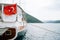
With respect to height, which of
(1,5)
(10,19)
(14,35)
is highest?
(1,5)

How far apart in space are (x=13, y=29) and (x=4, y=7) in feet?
1.52

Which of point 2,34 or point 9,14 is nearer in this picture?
point 2,34

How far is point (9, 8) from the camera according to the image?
3.67 metres

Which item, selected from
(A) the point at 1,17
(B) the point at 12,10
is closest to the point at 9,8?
(B) the point at 12,10

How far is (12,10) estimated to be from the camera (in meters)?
3.68

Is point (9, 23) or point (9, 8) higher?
point (9, 8)

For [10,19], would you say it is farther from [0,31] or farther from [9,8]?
[0,31]

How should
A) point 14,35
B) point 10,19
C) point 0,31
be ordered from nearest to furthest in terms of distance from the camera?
1. point 0,31
2. point 14,35
3. point 10,19

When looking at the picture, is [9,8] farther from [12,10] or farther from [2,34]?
[2,34]

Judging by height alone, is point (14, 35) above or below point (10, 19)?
below

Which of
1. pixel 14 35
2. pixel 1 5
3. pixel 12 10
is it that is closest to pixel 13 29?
pixel 14 35

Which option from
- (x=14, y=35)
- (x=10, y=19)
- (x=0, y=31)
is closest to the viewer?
(x=0, y=31)

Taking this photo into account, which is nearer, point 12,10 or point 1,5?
point 12,10

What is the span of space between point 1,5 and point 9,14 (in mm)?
324
